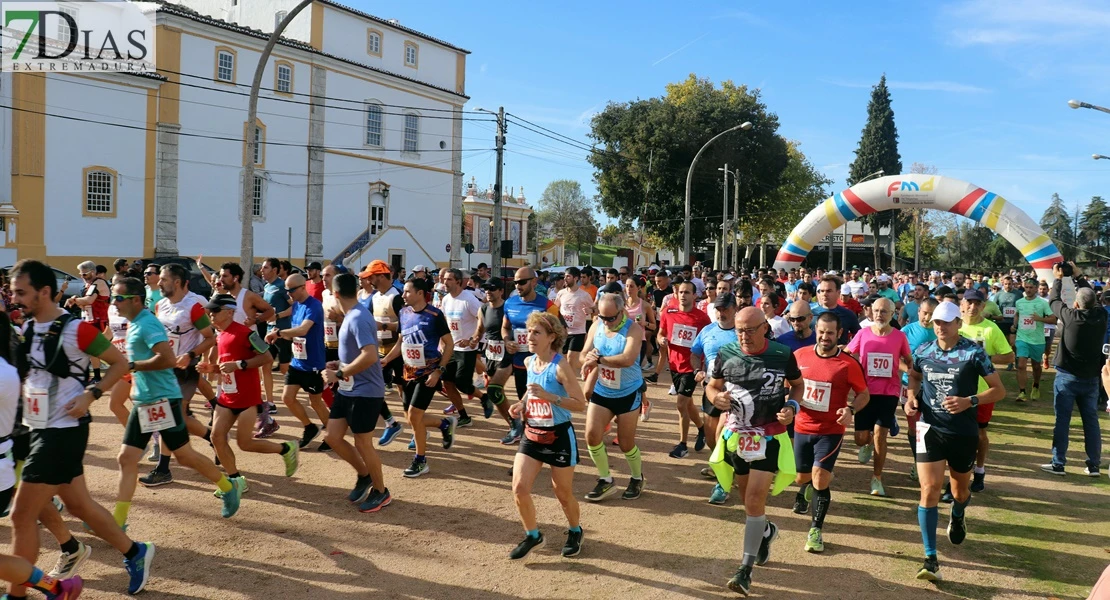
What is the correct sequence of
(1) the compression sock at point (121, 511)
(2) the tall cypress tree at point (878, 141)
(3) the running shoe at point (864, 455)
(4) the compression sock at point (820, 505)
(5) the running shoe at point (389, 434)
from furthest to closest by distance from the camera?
1. (2) the tall cypress tree at point (878, 141)
2. (3) the running shoe at point (864, 455)
3. (5) the running shoe at point (389, 434)
4. (4) the compression sock at point (820, 505)
5. (1) the compression sock at point (121, 511)

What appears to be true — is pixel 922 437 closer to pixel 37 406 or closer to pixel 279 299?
pixel 37 406

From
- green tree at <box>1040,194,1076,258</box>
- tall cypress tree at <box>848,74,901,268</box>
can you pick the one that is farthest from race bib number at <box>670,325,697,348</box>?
green tree at <box>1040,194,1076,258</box>

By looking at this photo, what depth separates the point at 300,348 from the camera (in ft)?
24.8

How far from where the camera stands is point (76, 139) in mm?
28375

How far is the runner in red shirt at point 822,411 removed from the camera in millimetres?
5578

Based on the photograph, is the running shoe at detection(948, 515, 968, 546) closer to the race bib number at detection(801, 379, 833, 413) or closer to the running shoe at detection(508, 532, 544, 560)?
the race bib number at detection(801, 379, 833, 413)

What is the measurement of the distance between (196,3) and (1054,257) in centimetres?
4651

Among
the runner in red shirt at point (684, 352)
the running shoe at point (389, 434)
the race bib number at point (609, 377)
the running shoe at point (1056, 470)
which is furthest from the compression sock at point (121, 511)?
the running shoe at point (1056, 470)

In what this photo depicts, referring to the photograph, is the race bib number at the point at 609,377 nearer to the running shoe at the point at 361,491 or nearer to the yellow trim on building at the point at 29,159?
the running shoe at the point at 361,491

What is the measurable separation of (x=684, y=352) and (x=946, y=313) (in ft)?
11.1

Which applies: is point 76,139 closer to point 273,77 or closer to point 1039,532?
point 273,77

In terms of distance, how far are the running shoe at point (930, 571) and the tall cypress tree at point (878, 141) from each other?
67.8m

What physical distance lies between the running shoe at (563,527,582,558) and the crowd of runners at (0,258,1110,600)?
0.01 metres

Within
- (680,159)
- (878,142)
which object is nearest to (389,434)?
(680,159)
